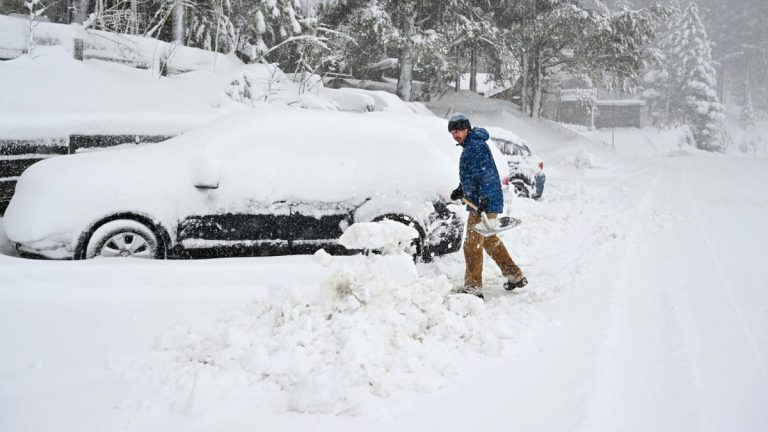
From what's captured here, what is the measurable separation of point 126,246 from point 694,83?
54.0 metres

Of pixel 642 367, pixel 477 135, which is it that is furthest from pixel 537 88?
pixel 642 367

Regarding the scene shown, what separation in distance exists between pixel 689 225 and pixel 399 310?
7039mm

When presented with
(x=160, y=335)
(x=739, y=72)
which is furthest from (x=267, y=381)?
(x=739, y=72)

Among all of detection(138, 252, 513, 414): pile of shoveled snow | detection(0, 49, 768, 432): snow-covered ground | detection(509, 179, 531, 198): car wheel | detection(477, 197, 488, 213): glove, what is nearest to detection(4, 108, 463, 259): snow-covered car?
detection(0, 49, 768, 432): snow-covered ground

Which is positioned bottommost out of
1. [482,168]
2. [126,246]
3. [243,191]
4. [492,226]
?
[126,246]

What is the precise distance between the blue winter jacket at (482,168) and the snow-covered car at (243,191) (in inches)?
36.4

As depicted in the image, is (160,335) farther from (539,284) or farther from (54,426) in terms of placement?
(539,284)

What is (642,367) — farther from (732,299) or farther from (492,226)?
(732,299)

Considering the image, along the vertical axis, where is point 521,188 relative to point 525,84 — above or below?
below

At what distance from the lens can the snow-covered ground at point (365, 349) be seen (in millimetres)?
2879

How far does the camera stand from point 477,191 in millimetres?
5293

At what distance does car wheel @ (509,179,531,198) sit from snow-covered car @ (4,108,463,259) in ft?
19.9

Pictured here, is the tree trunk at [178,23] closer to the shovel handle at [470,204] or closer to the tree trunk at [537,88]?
the shovel handle at [470,204]

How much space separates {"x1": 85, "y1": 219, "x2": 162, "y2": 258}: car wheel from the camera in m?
5.15
